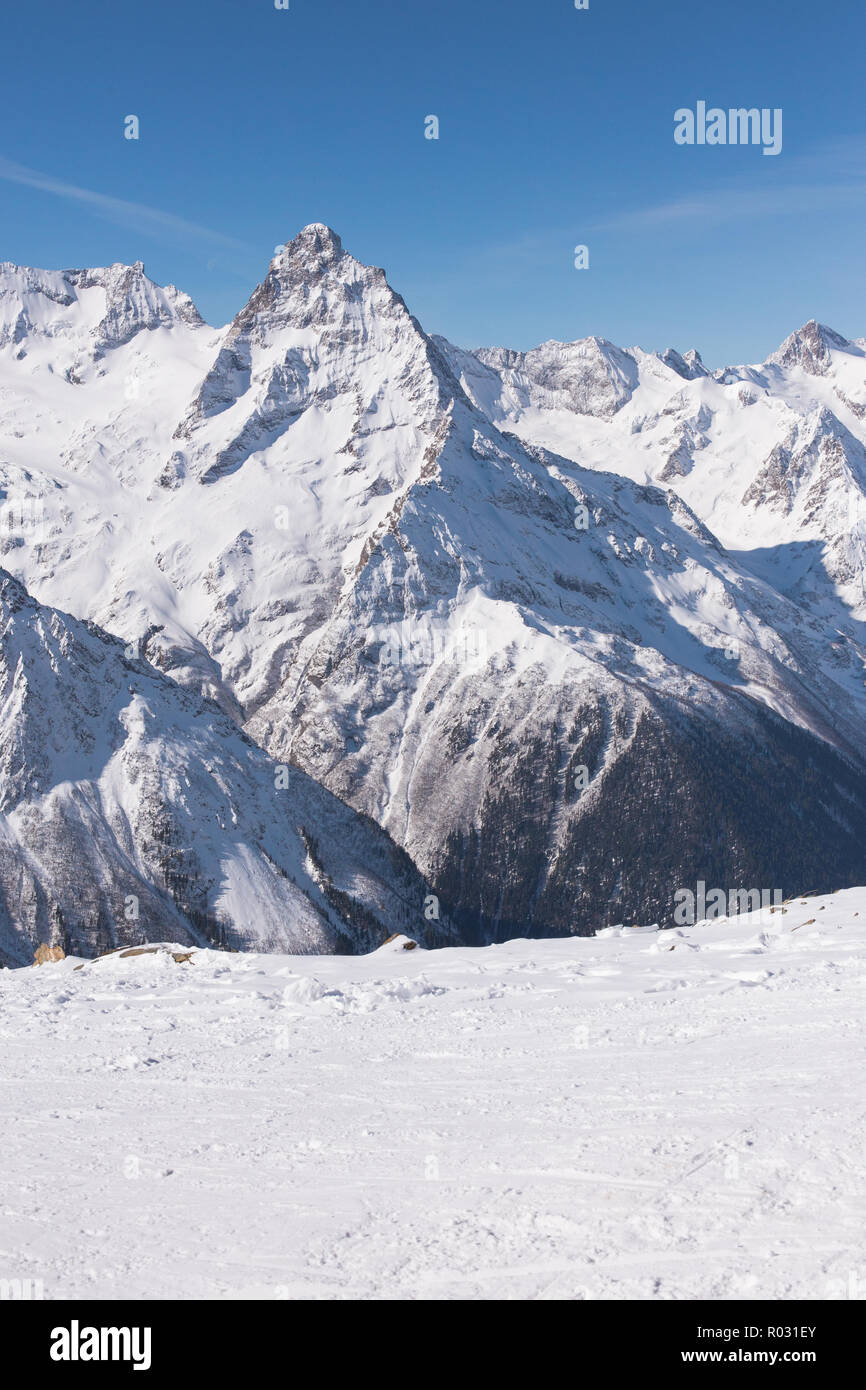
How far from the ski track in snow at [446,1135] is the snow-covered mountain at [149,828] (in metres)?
124

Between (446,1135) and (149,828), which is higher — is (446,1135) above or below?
below

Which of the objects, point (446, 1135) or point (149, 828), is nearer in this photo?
point (446, 1135)

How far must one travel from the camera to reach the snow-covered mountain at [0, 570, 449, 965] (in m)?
154

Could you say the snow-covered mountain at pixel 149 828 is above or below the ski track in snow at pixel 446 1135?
above

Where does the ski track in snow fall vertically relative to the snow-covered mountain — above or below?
below

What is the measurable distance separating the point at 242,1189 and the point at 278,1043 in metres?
9.43

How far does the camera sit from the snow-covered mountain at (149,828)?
154 metres

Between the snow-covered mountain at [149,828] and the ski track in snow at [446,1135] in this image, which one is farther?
the snow-covered mountain at [149,828]

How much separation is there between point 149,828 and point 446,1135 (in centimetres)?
15151

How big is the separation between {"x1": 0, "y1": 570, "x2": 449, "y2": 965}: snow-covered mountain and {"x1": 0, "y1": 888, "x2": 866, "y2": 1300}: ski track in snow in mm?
124196

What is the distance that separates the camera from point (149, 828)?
545 ft

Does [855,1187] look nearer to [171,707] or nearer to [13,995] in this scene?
[13,995]

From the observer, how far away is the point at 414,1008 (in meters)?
31.2
